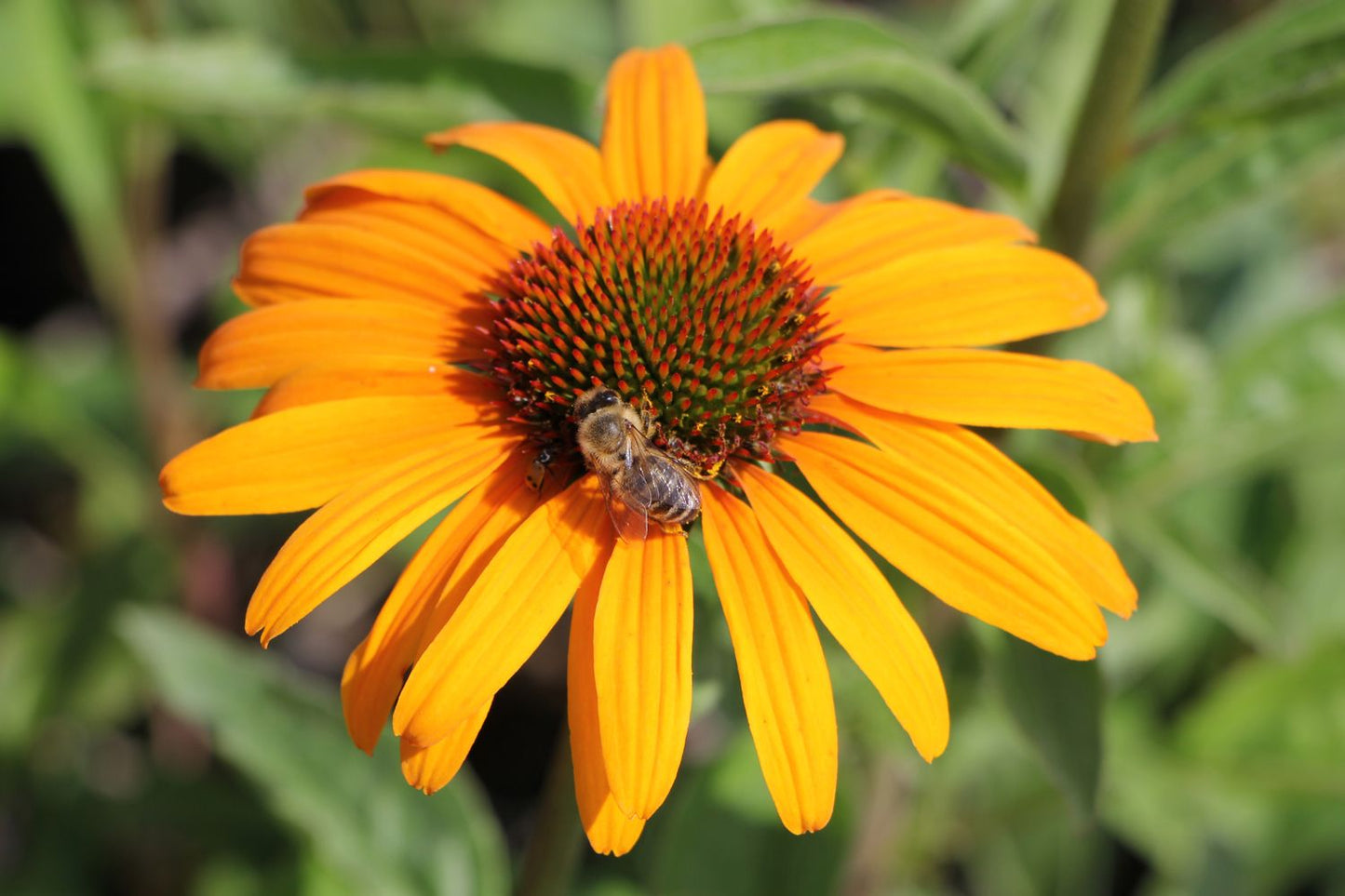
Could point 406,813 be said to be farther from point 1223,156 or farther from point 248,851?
point 1223,156

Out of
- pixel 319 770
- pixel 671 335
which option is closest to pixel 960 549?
pixel 671 335

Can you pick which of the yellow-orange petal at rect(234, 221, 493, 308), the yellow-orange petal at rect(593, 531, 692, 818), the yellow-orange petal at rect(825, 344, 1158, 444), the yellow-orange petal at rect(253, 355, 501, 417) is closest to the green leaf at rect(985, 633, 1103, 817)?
the yellow-orange petal at rect(825, 344, 1158, 444)

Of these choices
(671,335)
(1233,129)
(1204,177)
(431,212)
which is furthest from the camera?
(1204,177)

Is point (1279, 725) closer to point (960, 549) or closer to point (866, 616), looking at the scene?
point (960, 549)

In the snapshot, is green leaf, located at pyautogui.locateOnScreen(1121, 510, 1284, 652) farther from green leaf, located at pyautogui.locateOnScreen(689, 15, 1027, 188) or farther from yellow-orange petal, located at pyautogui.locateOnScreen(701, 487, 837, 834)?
yellow-orange petal, located at pyautogui.locateOnScreen(701, 487, 837, 834)

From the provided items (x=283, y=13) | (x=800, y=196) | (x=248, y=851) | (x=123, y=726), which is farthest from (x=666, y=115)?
(x=283, y=13)
